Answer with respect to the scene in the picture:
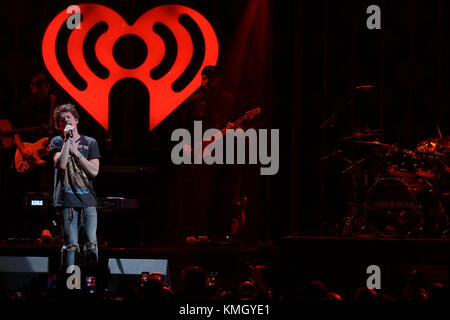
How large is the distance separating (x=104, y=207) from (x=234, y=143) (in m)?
1.94

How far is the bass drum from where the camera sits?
6320 mm

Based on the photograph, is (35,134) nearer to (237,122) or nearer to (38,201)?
(38,201)

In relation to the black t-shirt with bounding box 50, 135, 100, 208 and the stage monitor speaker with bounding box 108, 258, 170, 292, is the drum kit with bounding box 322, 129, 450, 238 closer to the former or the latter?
the stage monitor speaker with bounding box 108, 258, 170, 292

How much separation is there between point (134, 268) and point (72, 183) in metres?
1.24

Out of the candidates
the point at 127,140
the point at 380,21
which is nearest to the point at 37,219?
the point at 127,140

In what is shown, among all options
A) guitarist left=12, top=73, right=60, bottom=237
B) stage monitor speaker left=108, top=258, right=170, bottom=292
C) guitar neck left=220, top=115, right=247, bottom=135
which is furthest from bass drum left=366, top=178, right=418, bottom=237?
guitarist left=12, top=73, right=60, bottom=237

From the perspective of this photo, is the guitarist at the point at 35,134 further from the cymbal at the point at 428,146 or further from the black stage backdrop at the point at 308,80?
the cymbal at the point at 428,146

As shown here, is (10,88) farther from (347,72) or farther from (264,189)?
(347,72)

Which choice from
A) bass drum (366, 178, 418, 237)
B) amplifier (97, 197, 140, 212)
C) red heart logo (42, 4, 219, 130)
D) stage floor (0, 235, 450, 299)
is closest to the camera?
stage floor (0, 235, 450, 299)

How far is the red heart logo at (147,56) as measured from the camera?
7.59 m

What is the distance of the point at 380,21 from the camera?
8.16 meters

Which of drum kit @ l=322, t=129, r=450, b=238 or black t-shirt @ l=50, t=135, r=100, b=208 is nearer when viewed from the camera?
black t-shirt @ l=50, t=135, r=100, b=208

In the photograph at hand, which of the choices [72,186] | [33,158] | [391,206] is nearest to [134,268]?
Result: [72,186]

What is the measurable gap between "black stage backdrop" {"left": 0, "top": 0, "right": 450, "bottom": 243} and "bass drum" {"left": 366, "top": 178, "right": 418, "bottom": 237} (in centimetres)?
151
